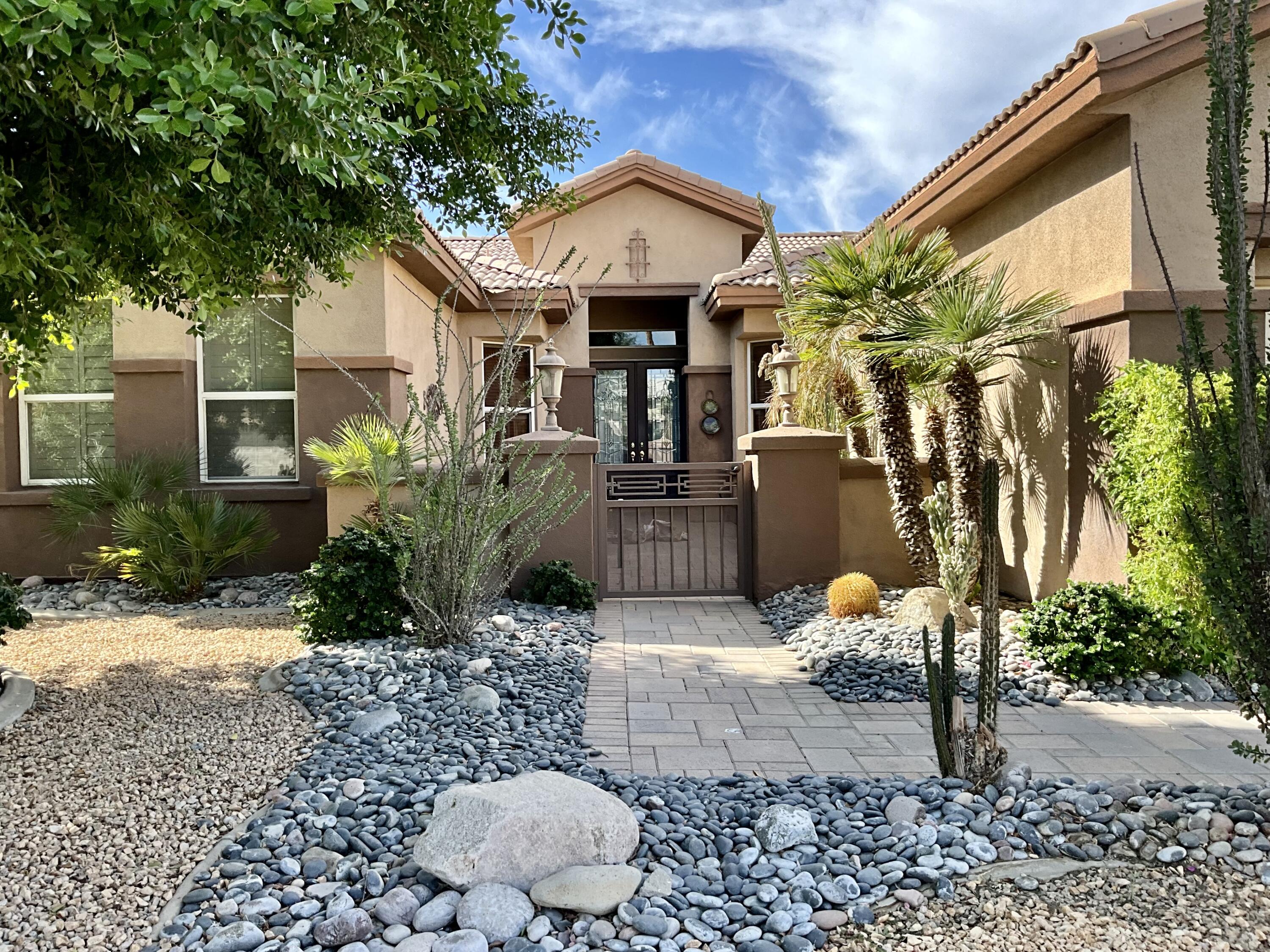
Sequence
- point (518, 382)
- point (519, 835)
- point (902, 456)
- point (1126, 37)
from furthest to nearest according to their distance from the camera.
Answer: point (518, 382) → point (902, 456) → point (1126, 37) → point (519, 835)

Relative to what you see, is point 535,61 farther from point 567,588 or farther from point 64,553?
point 64,553

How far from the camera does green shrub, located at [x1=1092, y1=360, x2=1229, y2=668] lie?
558cm

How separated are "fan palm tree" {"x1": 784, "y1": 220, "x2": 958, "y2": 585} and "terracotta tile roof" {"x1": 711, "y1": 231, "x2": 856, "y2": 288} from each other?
250 centimetres

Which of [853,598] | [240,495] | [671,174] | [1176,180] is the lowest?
[853,598]

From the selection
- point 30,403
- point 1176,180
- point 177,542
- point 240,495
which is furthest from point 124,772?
point 1176,180

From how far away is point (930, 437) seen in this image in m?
8.77

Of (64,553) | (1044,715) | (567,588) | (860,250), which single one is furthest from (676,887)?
(860,250)

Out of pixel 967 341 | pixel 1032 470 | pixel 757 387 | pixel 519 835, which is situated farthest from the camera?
pixel 757 387

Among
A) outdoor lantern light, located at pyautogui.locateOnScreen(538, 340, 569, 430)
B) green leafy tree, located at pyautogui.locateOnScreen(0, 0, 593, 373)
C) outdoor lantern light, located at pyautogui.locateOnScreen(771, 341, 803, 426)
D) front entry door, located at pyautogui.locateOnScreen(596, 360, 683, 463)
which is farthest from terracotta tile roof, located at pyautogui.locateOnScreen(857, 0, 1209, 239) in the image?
front entry door, located at pyautogui.locateOnScreen(596, 360, 683, 463)

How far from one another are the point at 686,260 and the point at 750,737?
1118 centimetres

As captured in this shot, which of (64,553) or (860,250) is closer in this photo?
(64,553)

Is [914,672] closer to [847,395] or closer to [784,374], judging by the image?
[784,374]

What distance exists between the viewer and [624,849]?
3277mm

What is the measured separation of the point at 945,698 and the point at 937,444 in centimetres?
537
